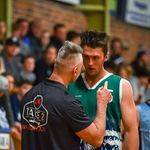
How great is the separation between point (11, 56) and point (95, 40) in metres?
5.19

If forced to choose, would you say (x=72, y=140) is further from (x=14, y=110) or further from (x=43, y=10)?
(x=43, y=10)

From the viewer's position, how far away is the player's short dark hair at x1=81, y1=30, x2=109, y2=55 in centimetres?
463

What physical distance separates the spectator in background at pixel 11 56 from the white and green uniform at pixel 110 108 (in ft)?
16.0

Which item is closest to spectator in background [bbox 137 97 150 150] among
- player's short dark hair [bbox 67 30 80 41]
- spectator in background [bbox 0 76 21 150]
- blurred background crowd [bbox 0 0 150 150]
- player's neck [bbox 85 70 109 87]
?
player's neck [bbox 85 70 109 87]

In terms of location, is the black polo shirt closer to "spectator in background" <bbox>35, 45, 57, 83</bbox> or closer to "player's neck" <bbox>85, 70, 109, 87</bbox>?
"player's neck" <bbox>85, 70, 109, 87</bbox>

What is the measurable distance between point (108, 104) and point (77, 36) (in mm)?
6193

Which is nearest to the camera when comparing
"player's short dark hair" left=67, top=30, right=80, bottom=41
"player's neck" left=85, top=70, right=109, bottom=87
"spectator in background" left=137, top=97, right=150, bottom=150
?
"player's neck" left=85, top=70, right=109, bottom=87

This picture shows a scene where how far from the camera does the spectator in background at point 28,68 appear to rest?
9.75m

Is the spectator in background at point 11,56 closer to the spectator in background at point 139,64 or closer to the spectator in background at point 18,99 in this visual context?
the spectator in background at point 18,99

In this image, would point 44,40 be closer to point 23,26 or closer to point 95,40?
point 23,26

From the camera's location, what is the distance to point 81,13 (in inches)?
550

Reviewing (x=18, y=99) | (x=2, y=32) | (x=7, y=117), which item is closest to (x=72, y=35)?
(x=2, y=32)

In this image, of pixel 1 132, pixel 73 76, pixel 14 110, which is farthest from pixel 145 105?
pixel 14 110

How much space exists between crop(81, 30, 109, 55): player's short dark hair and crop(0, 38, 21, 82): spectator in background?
493 centimetres
